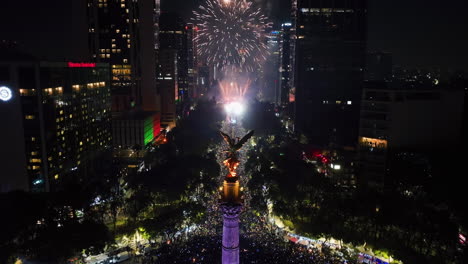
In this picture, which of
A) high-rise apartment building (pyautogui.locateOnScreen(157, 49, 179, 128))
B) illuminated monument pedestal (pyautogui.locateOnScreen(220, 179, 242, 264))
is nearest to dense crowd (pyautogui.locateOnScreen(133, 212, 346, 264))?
illuminated monument pedestal (pyautogui.locateOnScreen(220, 179, 242, 264))

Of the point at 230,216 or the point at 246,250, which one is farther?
the point at 246,250

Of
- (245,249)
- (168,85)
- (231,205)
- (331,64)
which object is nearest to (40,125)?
(245,249)

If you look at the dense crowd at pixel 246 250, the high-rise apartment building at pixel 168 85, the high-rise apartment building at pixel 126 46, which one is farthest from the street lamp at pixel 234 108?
the dense crowd at pixel 246 250

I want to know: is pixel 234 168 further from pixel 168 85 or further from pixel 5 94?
pixel 168 85

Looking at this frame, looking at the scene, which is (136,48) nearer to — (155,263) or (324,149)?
(324,149)

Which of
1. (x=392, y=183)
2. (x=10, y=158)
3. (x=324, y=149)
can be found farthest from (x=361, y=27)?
(x=10, y=158)

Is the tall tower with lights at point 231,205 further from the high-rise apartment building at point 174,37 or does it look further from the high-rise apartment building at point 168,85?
the high-rise apartment building at point 174,37
